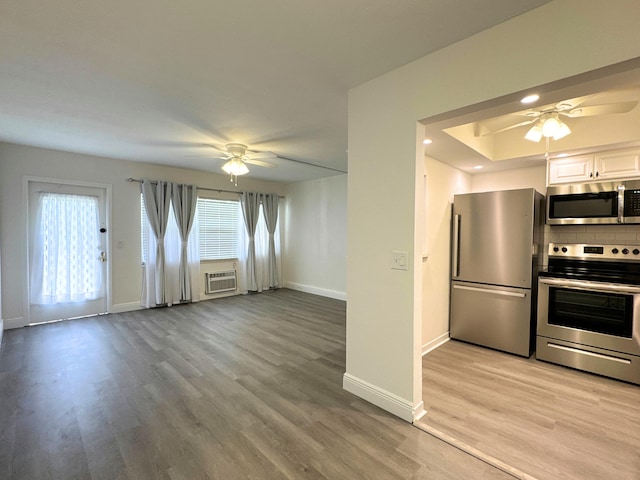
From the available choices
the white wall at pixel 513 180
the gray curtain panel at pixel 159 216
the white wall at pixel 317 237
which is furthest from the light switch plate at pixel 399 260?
the gray curtain panel at pixel 159 216

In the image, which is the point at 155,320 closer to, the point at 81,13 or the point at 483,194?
the point at 81,13

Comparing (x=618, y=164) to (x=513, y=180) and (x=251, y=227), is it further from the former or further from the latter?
(x=251, y=227)

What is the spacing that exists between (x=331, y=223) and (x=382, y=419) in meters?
4.54

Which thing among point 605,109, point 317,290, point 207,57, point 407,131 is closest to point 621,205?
point 605,109

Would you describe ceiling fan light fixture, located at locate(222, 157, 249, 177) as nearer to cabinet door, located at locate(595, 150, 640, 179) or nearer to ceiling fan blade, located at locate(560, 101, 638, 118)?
ceiling fan blade, located at locate(560, 101, 638, 118)

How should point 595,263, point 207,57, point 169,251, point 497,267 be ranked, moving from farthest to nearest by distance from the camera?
point 169,251 → point 497,267 → point 595,263 → point 207,57

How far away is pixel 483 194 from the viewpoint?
3.48 metres

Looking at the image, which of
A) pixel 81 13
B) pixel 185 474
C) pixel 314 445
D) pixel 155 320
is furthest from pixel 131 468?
pixel 155 320

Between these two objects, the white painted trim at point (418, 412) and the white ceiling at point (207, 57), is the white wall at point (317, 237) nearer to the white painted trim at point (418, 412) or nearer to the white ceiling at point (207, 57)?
the white ceiling at point (207, 57)

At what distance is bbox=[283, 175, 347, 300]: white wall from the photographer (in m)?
6.16

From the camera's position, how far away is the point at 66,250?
4469mm

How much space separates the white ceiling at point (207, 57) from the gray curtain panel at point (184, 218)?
6.66 feet

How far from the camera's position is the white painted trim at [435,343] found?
3.37 m

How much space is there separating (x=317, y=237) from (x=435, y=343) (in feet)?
12.1
